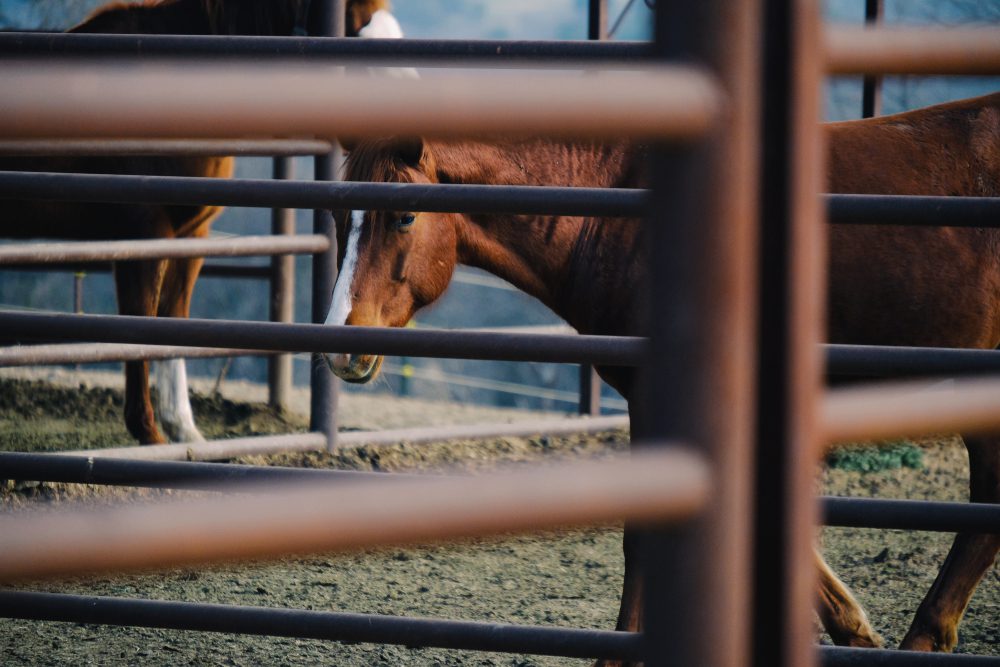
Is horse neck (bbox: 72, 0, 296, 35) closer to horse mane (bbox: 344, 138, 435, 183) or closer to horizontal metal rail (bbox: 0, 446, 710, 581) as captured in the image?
horse mane (bbox: 344, 138, 435, 183)

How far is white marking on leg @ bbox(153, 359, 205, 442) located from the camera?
3.98 m

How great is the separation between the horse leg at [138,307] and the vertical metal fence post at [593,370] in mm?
1732

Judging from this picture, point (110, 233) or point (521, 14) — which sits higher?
point (521, 14)

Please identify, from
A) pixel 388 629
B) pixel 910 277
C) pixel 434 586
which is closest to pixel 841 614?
pixel 910 277

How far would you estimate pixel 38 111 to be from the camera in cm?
53

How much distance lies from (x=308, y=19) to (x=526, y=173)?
1682 mm

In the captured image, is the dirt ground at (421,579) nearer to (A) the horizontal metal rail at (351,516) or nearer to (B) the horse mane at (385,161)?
(B) the horse mane at (385,161)

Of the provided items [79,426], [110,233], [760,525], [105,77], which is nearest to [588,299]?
[760,525]

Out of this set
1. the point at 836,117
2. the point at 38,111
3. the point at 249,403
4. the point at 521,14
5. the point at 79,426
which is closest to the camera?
the point at 38,111

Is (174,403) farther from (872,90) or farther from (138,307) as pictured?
(872,90)

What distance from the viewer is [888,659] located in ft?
4.22

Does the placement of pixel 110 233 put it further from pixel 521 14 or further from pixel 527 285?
pixel 521 14

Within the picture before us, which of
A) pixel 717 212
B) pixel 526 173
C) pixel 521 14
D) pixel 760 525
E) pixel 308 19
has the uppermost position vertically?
pixel 521 14

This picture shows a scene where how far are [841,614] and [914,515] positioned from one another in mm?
1040
